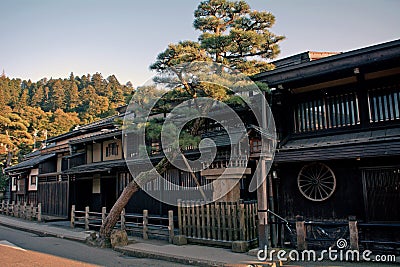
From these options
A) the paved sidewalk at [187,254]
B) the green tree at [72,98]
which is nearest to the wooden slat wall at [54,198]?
the paved sidewalk at [187,254]

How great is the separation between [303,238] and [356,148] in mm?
2842

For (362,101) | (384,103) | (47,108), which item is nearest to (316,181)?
(362,101)

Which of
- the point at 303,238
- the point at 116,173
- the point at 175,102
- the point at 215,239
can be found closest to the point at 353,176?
the point at 303,238

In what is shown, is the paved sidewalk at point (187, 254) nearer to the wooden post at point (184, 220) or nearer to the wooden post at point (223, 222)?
the wooden post at point (223, 222)

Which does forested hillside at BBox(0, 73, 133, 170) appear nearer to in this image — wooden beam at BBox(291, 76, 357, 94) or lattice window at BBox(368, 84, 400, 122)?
wooden beam at BBox(291, 76, 357, 94)

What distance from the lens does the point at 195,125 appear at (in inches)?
478

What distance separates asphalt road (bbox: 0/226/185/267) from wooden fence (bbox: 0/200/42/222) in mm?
5371

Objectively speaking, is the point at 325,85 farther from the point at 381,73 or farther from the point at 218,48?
the point at 218,48

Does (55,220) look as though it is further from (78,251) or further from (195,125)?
(195,125)

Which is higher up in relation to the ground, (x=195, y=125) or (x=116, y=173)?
(x=195, y=125)

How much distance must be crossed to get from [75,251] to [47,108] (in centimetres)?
6847

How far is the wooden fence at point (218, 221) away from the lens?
1073 cm

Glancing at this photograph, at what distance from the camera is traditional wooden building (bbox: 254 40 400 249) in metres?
9.71

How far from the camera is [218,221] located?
1116 cm
